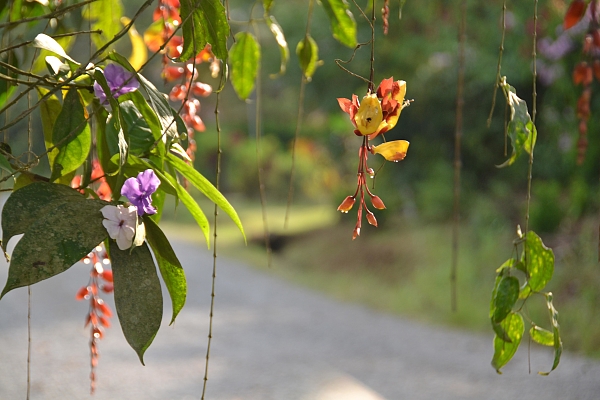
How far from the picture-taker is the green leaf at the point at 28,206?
0.39 meters

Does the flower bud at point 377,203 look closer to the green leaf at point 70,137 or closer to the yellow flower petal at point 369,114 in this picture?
the yellow flower petal at point 369,114

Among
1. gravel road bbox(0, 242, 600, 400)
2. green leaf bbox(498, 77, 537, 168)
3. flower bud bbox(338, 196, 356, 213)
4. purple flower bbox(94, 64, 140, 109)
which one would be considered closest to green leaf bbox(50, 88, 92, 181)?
purple flower bbox(94, 64, 140, 109)

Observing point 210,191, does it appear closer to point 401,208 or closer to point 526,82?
point 526,82

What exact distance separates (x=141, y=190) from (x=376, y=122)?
0.52 feet

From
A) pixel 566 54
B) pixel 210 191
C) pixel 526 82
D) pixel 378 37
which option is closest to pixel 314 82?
pixel 378 37

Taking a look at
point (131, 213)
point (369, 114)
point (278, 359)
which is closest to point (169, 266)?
point (131, 213)

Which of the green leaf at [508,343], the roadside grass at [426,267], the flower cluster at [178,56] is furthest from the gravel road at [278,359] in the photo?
the green leaf at [508,343]

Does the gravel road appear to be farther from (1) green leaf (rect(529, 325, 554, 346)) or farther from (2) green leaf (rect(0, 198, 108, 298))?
(2) green leaf (rect(0, 198, 108, 298))

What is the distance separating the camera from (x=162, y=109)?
440mm

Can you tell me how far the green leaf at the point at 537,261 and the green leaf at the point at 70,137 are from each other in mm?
325

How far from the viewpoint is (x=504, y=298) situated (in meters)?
0.49

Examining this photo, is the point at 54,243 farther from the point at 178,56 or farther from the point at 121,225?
the point at 178,56

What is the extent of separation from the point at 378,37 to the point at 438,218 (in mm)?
1016

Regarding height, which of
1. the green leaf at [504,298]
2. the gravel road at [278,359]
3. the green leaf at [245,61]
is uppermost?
the green leaf at [245,61]
